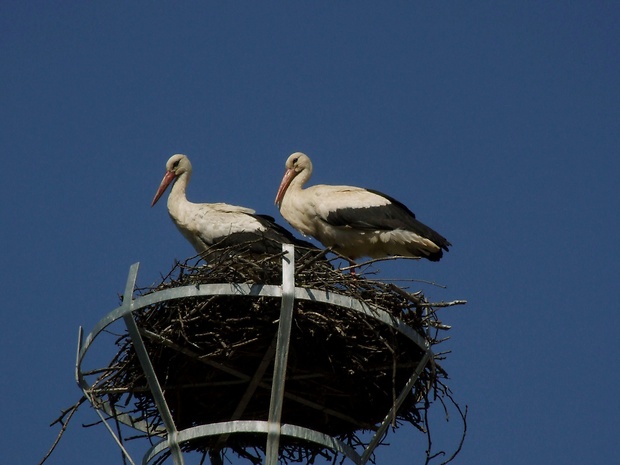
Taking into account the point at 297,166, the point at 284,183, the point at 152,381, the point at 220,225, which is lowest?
the point at 152,381

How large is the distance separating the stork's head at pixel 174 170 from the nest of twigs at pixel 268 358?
384 cm

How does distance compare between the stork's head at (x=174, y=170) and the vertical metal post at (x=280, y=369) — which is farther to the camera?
the stork's head at (x=174, y=170)

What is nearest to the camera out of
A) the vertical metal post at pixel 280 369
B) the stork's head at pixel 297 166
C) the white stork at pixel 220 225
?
the vertical metal post at pixel 280 369

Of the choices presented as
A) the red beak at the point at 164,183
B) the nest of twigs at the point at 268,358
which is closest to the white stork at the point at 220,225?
the red beak at the point at 164,183

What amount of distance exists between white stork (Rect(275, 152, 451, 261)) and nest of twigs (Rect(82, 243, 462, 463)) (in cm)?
250

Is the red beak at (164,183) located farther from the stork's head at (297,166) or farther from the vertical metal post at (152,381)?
the vertical metal post at (152,381)

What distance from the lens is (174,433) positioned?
892 centimetres

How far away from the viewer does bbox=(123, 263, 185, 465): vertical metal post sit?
8.90 m

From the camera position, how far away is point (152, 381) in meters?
8.94

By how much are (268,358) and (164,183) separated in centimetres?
468

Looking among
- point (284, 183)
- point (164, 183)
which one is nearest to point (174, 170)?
point (164, 183)

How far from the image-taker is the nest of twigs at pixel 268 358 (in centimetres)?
942

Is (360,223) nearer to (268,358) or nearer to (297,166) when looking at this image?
(297,166)

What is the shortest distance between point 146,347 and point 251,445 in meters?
1.07
